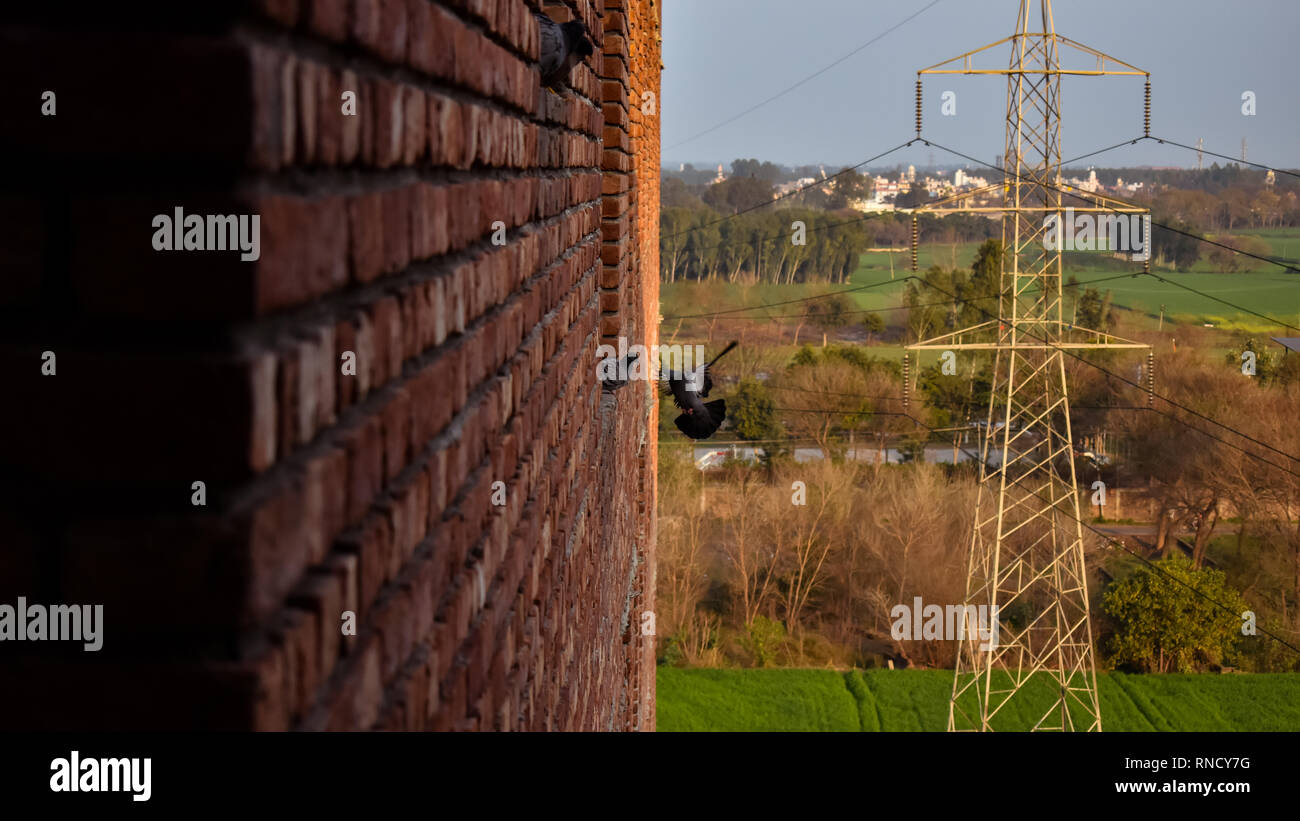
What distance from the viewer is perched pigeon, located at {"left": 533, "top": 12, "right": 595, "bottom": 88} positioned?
2072mm

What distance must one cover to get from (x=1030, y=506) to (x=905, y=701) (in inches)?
302

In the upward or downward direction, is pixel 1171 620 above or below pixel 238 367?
below

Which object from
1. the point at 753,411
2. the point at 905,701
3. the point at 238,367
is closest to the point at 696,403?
the point at 238,367

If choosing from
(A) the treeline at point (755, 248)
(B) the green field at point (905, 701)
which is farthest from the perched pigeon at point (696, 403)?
(A) the treeline at point (755, 248)

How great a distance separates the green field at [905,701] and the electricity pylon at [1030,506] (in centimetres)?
63

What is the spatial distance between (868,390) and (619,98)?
3731cm

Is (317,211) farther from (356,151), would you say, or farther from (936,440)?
(936,440)

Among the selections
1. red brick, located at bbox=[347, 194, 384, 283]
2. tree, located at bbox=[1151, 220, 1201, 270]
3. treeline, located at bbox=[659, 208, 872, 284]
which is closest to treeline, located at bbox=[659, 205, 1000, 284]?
treeline, located at bbox=[659, 208, 872, 284]

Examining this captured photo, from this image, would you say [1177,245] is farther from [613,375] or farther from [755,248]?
[613,375]

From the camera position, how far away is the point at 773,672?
1160 inches

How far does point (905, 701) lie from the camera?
1066 inches

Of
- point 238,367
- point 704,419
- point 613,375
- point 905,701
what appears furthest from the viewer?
point 905,701

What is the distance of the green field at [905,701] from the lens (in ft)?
84.8
